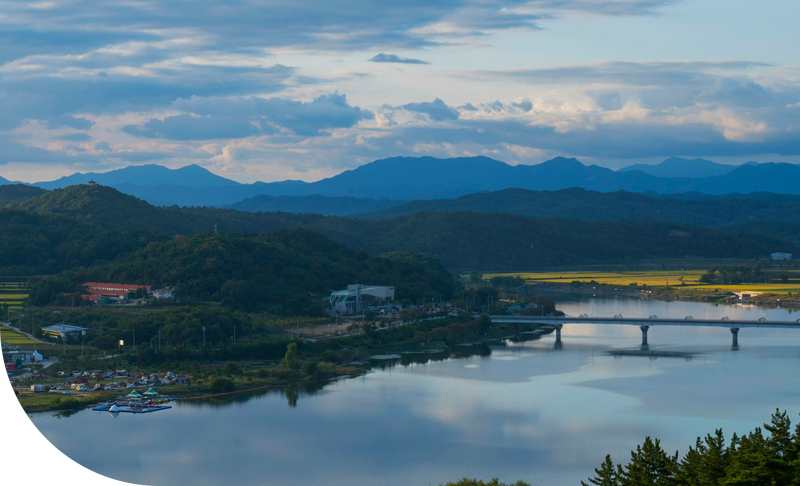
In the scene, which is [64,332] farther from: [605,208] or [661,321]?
[605,208]

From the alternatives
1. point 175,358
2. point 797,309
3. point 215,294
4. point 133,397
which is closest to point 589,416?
point 133,397

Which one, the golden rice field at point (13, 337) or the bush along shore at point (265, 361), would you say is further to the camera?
the golden rice field at point (13, 337)

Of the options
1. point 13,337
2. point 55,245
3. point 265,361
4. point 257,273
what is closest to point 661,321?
point 265,361

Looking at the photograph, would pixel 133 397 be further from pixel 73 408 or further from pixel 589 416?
pixel 589 416

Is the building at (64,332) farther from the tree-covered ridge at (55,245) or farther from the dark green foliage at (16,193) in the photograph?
the dark green foliage at (16,193)

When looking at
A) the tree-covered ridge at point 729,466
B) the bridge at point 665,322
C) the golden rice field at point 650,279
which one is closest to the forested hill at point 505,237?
the golden rice field at point 650,279

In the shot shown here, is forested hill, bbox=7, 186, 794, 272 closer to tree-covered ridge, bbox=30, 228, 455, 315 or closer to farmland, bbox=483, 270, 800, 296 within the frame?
farmland, bbox=483, 270, 800, 296

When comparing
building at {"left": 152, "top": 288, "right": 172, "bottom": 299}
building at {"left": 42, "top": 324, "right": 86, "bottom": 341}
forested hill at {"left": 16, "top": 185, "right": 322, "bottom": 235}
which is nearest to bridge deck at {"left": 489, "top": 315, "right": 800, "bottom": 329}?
building at {"left": 152, "top": 288, "right": 172, "bottom": 299}
